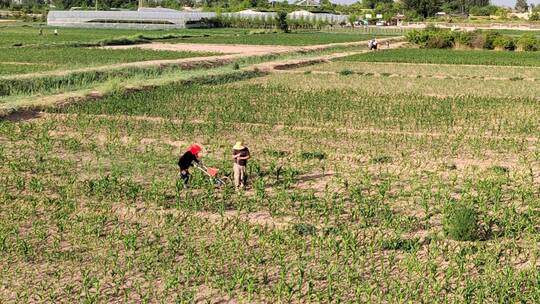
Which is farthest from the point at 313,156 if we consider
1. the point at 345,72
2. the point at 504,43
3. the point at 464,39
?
the point at 464,39

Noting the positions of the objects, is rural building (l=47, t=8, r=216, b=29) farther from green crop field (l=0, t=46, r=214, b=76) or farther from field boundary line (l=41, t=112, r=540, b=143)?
field boundary line (l=41, t=112, r=540, b=143)

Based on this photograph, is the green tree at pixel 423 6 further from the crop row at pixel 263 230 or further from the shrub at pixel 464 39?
the crop row at pixel 263 230

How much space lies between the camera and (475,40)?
209ft

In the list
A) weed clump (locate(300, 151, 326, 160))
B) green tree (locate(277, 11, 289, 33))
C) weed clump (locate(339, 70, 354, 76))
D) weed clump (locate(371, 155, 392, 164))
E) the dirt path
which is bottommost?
weed clump (locate(371, 155, 392, 164))

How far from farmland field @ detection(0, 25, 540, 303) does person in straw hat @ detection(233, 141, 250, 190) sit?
24 centimetres

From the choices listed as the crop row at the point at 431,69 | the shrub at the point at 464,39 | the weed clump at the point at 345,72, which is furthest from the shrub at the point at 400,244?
the shrub at the point at 464,39

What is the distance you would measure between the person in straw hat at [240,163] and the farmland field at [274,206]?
9.5 inches

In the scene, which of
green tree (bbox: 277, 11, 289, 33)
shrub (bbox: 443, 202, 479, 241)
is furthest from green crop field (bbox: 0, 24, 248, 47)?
shrub (bbox: 443, 202, 479, 241)

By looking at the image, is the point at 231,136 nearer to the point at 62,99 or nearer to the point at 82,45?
the point at 62,99

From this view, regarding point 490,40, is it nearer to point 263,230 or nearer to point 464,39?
point 464,39

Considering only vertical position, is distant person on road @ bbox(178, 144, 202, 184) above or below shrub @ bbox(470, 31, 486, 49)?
below

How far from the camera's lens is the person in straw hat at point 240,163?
12.4 meters

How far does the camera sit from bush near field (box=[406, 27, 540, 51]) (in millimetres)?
61406

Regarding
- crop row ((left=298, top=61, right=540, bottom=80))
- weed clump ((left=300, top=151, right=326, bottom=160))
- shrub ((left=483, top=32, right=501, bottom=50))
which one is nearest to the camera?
weed clump ((left=300, top=151, right=326, bottom=160))
